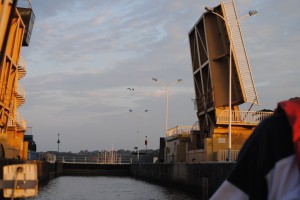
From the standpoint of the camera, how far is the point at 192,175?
30734 mm

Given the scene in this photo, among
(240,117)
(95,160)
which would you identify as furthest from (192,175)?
(95,160)

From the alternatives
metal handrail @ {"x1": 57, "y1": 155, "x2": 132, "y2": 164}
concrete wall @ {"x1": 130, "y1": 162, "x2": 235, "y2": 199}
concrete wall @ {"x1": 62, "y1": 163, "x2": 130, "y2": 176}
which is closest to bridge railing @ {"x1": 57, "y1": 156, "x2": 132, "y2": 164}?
metal handrail @ {"x1": 57, "y1": 155, "x2": 132, "y2": 164}

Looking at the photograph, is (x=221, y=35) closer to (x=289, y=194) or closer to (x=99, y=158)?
(x=289, y=194)

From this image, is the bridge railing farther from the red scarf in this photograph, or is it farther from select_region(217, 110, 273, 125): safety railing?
the red scarf

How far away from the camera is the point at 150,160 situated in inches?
2486

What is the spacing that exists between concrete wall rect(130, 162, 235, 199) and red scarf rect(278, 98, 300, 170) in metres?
12.1

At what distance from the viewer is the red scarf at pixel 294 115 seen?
1700 millimetres

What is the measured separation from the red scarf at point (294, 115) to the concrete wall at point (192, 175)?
12076mm

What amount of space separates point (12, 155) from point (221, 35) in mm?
17245

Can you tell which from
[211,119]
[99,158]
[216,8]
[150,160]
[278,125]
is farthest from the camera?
[99,158]

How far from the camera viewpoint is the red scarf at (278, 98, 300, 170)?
1700 millimetres

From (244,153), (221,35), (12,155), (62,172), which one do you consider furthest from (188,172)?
(62,172)

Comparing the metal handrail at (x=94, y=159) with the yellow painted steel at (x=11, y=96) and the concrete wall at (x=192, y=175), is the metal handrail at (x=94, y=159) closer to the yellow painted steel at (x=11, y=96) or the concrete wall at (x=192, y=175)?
the concrete wall at (x=192, y=175)

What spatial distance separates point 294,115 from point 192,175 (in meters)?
29.4
